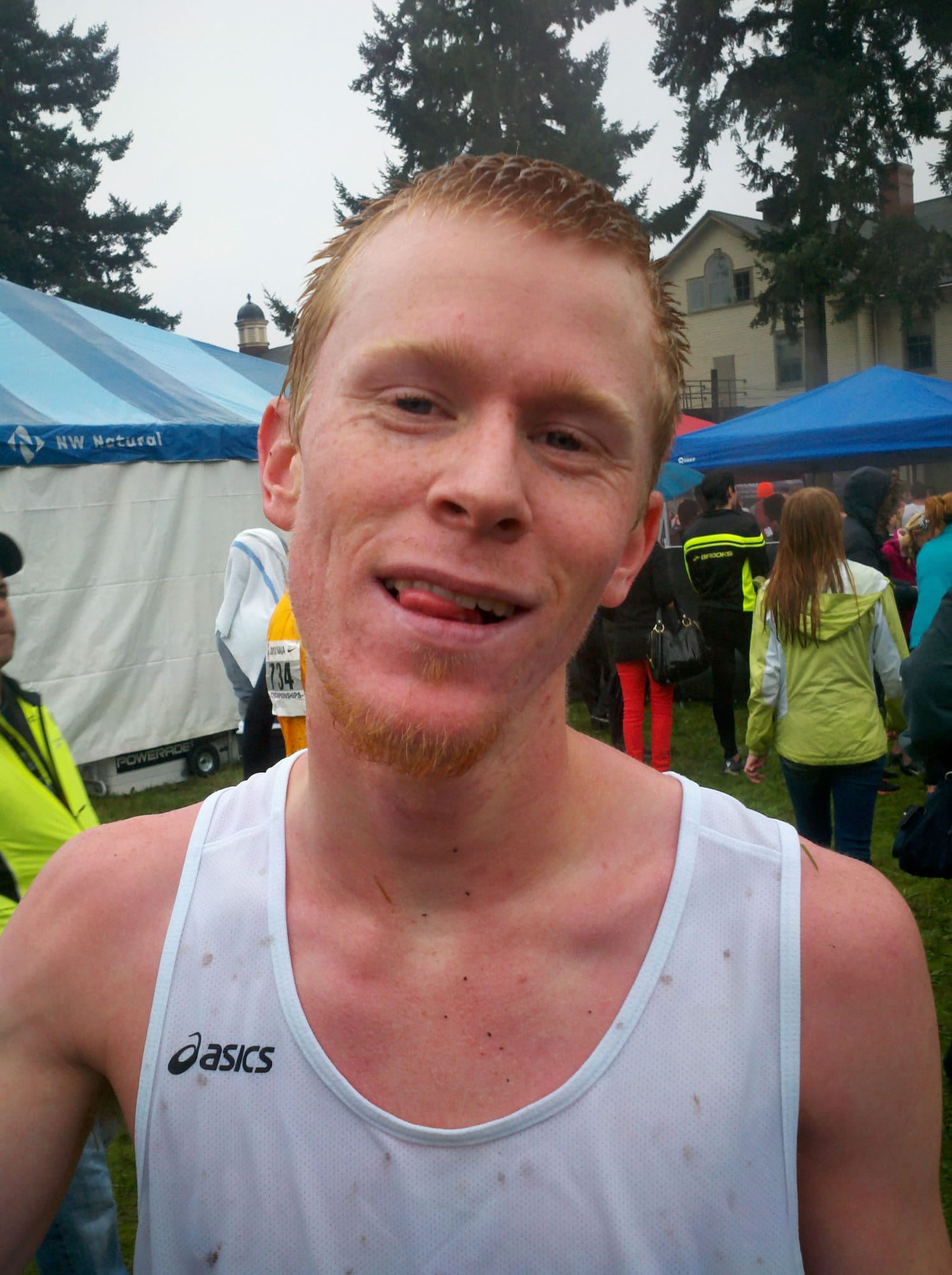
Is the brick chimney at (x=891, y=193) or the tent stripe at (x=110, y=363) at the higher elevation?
the brick chimney at (x=891, y=193)

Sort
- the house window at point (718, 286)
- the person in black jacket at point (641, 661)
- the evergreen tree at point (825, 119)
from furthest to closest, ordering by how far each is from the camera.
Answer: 1. the house window at point (718, 286)
2. the evergreen tree at point (825, 119)
3. the person in black jacket at point (641, 661)

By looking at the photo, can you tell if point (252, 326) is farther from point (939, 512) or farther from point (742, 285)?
point (939, 512)

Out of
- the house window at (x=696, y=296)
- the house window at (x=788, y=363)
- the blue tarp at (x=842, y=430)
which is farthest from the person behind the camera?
the house window at (x=696, y=296)

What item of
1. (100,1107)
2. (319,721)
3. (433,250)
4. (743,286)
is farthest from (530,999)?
(743,286)

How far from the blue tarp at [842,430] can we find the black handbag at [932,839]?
7.30 meters

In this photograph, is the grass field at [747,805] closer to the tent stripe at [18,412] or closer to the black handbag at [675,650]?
the black handbag at [675,650]

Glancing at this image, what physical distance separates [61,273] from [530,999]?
96.9 feet

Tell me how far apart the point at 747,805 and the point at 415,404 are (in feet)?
20.4

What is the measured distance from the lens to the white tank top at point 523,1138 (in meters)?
1.10

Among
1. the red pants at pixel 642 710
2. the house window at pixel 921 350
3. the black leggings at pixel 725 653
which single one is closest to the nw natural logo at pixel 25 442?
the red pants at pixel 642 710

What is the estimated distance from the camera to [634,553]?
1.40 meters

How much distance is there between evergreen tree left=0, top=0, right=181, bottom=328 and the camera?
25766mm

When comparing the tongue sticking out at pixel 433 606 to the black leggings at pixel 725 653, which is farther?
the black leggings at pixel 725 653

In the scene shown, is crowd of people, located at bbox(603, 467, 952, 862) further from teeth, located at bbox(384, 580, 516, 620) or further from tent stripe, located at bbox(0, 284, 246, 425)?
tent stripe, located at bbox(0, 284, 246, 425)
